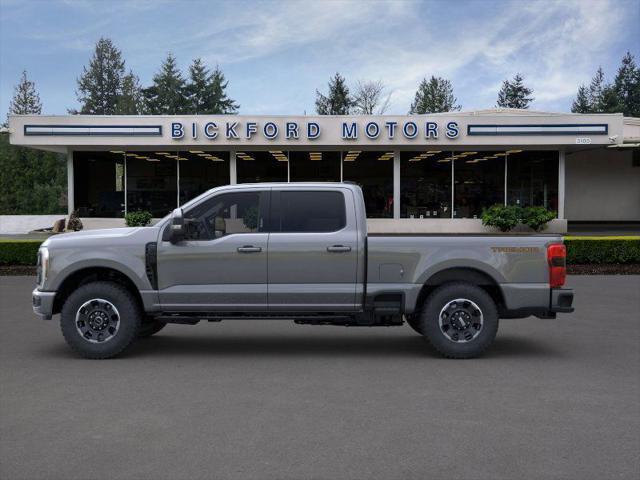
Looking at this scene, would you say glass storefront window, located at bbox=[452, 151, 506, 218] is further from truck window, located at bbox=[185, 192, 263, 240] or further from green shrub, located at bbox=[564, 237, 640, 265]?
truck window, located at bbox=[185, 192, 263, 240]

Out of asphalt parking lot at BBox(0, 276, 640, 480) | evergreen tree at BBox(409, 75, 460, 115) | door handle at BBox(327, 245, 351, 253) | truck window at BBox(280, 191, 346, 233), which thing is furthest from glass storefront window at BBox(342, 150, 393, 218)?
evergreen tree at BBox(409, 75, 460, 115)

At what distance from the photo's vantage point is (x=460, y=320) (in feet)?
27.7

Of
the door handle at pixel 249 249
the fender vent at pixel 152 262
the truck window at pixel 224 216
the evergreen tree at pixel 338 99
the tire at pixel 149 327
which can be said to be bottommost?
the tire at pixel 149 327

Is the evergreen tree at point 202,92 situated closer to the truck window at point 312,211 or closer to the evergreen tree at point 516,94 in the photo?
the evergreen tree at point 516,94

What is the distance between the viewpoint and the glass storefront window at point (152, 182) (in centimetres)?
3164

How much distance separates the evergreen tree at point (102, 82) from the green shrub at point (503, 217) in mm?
72752

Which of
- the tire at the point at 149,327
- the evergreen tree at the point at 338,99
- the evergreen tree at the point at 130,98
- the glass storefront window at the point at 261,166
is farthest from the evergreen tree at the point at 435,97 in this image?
the tire at the point at 149,327

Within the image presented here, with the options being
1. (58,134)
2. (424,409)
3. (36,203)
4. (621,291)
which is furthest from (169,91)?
(424,409)

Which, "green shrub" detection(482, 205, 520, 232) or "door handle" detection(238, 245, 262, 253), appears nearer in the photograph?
"door handle" detection(238, 245, 262, 253)

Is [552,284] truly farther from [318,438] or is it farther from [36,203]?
[36,203]

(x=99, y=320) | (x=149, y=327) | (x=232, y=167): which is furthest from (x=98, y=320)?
(x=232, y=167)

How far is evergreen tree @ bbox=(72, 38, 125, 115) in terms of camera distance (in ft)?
307

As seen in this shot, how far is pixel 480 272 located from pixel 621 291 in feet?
24.5

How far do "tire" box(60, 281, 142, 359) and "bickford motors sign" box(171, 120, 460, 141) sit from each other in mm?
21933
